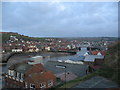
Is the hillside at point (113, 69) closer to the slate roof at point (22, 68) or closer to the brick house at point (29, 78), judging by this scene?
the brick house at point (29, 78)

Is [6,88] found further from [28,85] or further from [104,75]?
[104,75]

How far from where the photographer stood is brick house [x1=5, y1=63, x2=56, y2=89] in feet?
23.9

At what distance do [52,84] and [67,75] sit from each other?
1426 mm

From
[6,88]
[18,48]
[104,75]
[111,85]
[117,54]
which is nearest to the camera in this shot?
[111,85]

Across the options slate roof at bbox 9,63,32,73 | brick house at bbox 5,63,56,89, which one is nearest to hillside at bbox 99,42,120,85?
brick house at bbox 5,63,56,89

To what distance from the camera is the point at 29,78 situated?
7355 millimetres

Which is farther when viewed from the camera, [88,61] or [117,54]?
[88,61]

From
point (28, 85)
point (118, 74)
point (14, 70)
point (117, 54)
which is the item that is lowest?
point (28, 85)

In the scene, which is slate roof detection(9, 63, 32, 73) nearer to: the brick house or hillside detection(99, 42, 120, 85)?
the brick house

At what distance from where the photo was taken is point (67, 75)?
29.5ft

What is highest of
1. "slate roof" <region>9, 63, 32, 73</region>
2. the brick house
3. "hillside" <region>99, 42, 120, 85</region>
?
"hillside" <region>99, 42, 120, 85</region>

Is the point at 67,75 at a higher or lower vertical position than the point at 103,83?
lower

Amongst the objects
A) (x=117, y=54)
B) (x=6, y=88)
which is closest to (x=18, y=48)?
(x=6, y=88)

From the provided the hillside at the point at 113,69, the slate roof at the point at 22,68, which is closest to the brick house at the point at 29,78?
the slate roof at the point at 22,68
